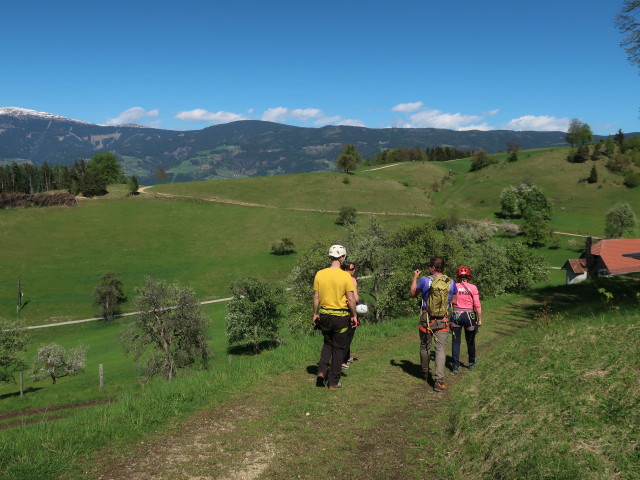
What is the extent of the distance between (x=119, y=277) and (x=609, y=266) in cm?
8012

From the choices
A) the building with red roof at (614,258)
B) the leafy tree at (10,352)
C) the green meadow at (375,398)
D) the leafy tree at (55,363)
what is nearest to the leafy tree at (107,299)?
the green meadow at (375,398)

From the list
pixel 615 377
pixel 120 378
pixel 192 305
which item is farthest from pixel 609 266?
pixel 120 378

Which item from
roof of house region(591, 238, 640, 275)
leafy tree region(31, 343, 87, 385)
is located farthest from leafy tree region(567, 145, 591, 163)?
leafy tree region(31, 343, 87, 385)

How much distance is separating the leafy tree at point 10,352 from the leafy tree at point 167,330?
1203cm

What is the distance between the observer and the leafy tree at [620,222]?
302 ft

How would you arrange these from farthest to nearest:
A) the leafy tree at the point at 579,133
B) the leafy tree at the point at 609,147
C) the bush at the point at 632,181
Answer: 1. the leafy tree at the point at 579,133
2. the leafy tree at the point at 609,147
3. the bush at the point at 632,181

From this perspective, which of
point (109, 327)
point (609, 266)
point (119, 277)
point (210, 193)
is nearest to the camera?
point (609, 266)

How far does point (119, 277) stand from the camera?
76500 millimetres

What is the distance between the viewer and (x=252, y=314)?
1849 inches

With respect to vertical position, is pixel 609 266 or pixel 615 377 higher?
pixel 615 377

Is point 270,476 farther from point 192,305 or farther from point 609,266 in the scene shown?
point 609,266

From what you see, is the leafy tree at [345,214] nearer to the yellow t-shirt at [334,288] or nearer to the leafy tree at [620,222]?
the leafy tree at [620,222]

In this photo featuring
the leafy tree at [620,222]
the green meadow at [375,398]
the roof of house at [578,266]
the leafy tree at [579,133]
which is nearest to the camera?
the green meadow at [375,398]

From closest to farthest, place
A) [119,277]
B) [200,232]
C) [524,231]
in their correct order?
[119,277]
[524,231]
[200,232]
